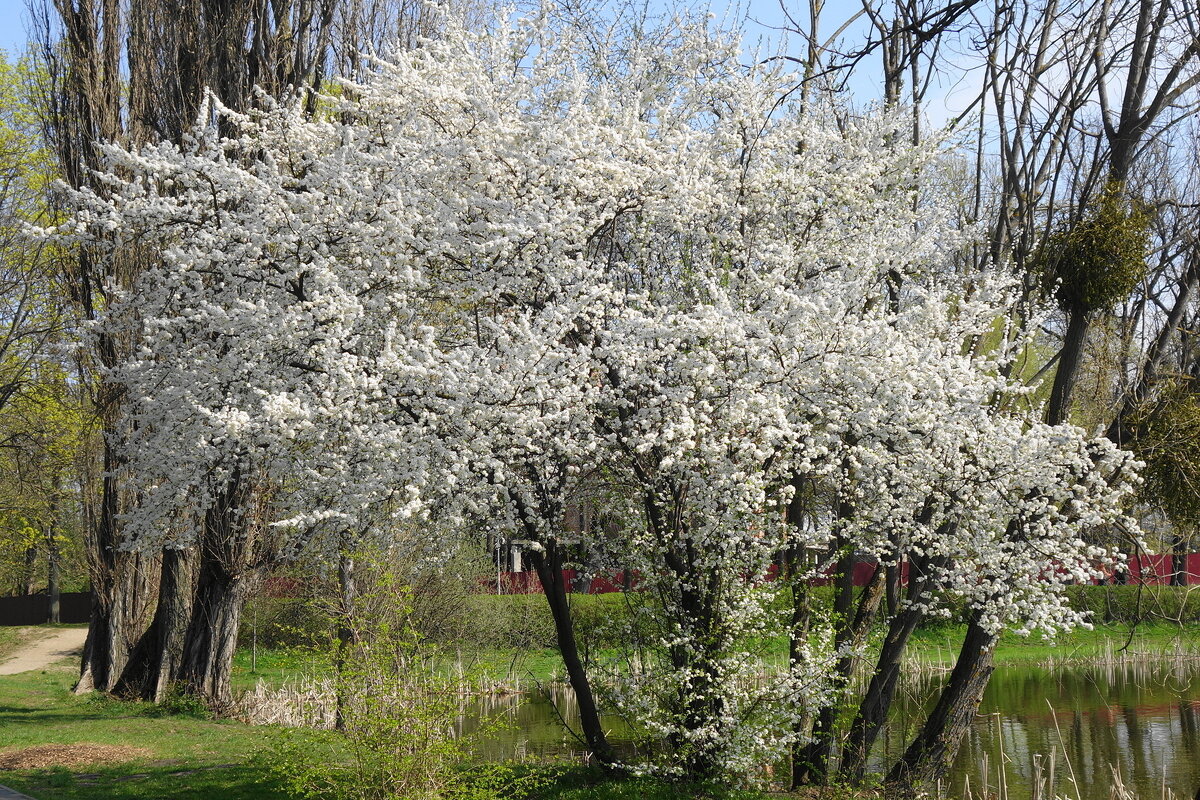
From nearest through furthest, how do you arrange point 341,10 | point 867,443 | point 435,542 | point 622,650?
point 867,443
point 622,650
point 435,542
point 341,10

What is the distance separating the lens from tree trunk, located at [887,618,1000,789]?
29.8 ft

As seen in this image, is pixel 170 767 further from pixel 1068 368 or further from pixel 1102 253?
pixel 1102 253

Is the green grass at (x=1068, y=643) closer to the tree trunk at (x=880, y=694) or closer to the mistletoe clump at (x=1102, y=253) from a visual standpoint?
the tree trunk at (x=880, y=694)

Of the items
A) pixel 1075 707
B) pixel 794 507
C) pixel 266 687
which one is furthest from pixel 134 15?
pixel 1075 707

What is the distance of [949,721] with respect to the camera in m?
9.19

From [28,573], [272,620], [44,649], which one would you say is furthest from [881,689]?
[28,573]

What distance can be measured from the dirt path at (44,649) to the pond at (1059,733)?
1186 centimetres

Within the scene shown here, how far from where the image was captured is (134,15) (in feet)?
49.7

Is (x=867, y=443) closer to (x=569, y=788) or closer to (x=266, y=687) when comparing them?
(x=569, y=788)

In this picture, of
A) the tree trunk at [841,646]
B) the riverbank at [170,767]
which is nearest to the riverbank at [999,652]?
the riverbank at [170,767]

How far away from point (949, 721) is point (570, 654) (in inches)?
141

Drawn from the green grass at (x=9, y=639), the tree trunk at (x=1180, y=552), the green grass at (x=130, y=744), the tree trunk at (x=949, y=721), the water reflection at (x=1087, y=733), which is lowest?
the water reflection at (x=1087, y=733)

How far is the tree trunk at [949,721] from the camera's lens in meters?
9.08

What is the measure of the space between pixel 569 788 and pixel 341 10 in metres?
11.4
